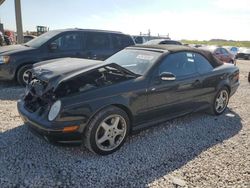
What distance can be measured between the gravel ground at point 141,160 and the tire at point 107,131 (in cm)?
13

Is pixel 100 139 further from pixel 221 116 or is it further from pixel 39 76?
pixel 221 116

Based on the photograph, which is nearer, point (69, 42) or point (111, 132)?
point (111, 132)

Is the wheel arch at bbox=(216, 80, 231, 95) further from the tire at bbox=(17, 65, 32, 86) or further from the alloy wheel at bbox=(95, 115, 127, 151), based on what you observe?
the tire at bbox=(17, 65, 32, 86)

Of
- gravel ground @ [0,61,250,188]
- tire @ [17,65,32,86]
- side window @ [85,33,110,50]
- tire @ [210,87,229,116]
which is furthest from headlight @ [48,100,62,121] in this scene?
side window @ [85,33,110,50]

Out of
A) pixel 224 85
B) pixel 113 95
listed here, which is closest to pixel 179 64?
pixel 224 85

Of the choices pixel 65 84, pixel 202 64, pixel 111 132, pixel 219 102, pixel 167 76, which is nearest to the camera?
pixel 65 84

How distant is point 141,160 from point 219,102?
9.06 feet

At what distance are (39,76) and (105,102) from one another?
1.16m

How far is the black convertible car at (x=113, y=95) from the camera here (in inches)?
133

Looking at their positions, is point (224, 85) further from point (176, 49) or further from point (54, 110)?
point (54, 110)

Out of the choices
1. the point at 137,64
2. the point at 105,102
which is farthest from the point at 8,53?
the point at 105,102

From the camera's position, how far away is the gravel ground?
313cm

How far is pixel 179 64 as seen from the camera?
4738mm

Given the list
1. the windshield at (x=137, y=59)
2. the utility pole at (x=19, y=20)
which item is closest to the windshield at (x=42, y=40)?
the windshield at (x=137, y=59)
